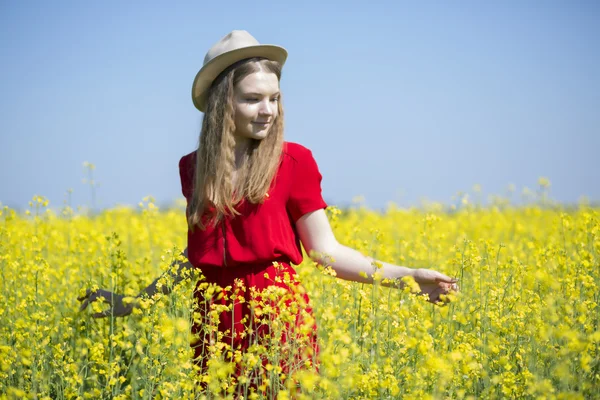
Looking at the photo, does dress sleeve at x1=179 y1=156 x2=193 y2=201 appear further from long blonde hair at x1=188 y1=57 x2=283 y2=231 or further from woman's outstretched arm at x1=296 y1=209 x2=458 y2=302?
woman's outstretched arm at x1=296 y1=209 x2=458 y2=302

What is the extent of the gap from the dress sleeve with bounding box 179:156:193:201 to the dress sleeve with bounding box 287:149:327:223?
0.49 m

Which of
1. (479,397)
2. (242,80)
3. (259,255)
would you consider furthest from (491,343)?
(242,80)

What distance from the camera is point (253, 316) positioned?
2.62 metres

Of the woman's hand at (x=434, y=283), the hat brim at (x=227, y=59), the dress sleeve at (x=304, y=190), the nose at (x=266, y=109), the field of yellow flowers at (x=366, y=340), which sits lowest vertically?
the field of yellow flowers at (x=366, y=340)

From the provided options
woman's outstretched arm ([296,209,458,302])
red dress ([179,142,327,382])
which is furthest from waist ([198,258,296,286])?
woman's outstretched arm ([296,209,458,302])

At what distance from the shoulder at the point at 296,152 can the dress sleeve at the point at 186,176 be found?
48cm

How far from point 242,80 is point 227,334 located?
106cm

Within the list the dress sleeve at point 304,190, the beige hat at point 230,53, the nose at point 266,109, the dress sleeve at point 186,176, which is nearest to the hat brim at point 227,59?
the beige hat at point 230,53

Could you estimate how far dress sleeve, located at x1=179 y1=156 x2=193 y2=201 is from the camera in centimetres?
301

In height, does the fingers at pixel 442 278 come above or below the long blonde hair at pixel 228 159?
below

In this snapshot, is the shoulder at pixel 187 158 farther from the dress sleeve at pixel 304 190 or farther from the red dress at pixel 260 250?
the dress sleeve at pixel 304 190

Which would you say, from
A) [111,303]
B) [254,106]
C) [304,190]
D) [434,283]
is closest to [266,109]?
[254,106]

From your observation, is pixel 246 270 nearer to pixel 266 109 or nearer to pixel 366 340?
pixel 366 340

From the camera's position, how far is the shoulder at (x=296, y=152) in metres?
2.85
